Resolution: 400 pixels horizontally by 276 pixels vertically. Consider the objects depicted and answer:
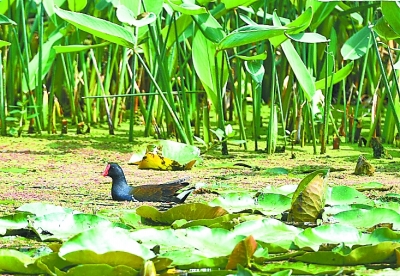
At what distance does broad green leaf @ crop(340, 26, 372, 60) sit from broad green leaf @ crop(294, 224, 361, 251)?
1.72 meters

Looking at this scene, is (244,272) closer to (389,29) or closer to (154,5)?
(389,29)

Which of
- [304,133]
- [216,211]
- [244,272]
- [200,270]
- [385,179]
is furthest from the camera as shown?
[304,133]

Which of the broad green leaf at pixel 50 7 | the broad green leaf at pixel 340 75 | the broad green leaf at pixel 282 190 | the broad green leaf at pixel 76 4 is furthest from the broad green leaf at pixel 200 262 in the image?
the broad green leaf at pixel 50 7

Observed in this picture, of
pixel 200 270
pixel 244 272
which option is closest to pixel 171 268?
pixel 200 270

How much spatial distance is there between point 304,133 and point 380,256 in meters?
2.15

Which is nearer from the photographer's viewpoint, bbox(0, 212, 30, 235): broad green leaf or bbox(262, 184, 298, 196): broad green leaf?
bbox(0, 212, 30, 235): broad green leaf

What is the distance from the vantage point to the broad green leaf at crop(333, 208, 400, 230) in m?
1.72

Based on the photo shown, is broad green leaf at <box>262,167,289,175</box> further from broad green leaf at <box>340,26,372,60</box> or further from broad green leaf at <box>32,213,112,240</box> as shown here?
broad green leaf at <box>32,213,112,240</box>

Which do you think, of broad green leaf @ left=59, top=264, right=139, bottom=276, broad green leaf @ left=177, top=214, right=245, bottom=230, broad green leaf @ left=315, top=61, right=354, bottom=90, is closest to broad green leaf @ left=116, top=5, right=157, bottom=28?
broad green leaf @ left=315, top=61, right=354, bottom=90

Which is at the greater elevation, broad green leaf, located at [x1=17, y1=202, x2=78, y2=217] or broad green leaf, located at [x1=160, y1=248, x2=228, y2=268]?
broad green leaf, located at [x1=17, y1=202, x2=78, y2=217]

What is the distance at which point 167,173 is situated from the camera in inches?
109

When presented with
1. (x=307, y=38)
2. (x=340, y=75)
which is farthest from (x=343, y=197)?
(x=340, y=75)

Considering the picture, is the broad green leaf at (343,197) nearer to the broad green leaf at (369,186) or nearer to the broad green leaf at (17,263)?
the broad green leaf at (369,186)

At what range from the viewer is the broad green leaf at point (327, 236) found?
1503 mm
